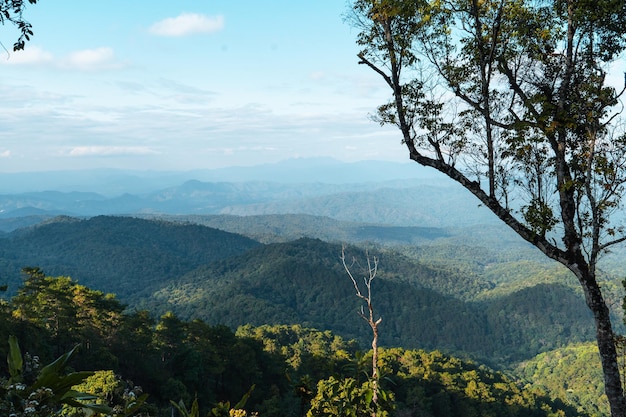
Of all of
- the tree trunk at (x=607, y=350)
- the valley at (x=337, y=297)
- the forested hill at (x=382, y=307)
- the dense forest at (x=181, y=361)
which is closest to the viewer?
the tree trunk at (x=607, y=350)

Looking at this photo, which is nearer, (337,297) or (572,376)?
(572,376)

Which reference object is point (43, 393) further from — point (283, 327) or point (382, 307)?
point (382, 307)

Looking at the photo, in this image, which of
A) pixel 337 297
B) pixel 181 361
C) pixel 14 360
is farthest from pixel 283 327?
pixel 14 360

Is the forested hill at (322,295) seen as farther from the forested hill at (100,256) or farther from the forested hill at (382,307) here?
the forested hill at (100,256)

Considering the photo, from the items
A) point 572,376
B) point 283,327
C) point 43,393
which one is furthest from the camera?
point 572,376

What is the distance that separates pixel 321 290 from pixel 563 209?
12772cm

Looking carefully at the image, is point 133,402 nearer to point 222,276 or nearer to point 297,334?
point 297,334

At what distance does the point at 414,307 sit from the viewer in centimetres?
13250

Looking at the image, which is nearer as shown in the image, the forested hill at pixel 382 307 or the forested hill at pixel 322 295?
the forested hill at pixel 382 307

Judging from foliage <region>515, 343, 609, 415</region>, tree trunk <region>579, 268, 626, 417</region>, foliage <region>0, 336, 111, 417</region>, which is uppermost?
foliage <region>0, 336, 111, 417</region>

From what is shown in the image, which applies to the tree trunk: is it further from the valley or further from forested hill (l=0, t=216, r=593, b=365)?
forested hill (l=0, t=216, r=593, b=365)

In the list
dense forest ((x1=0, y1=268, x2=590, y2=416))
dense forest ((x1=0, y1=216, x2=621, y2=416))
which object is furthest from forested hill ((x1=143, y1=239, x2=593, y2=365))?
dense forest ((x1=0, y1=268, x2=590, y2=416))

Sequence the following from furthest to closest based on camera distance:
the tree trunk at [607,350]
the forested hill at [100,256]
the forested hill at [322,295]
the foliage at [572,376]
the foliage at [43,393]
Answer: the forested hill at [100,256]
the forested hill at [322,295]
the foliage at [572,376]
the tree trunk at [607,350]
the foliage at [43,393]

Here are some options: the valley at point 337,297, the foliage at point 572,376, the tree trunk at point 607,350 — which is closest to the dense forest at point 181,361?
the tree trunk at point 607,350
